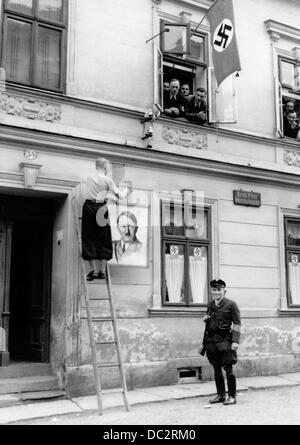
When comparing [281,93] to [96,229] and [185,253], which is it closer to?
[185,253]

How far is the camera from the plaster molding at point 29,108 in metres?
A: 8.24

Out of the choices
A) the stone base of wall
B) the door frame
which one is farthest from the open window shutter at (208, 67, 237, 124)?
the stone base of wall

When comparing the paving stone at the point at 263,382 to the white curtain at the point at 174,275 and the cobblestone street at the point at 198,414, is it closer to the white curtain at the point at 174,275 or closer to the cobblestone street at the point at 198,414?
the cobblestone street at the point at 198,414

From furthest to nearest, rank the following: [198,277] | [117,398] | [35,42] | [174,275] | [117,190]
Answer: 1. [198,277]
2. [174,275]
3. [35,42]
4. [117,190]
5. [117,398]

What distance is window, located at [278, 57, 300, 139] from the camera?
1141cm

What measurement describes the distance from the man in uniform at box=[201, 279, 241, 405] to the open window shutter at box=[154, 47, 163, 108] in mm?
3594

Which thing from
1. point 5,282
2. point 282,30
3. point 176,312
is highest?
point 282,30

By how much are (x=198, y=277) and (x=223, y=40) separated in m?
4.15

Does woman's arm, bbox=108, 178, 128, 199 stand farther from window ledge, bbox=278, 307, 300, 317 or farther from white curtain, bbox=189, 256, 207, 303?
window ledge, bbox=278, 307, 300, 317

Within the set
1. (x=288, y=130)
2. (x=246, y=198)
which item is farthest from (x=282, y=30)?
(x=246, y=198)

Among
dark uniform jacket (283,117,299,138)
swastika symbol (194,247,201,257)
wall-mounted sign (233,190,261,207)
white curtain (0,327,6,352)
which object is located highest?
dark uniform jacket (283,117,299,138)

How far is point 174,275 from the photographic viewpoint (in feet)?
31.4
